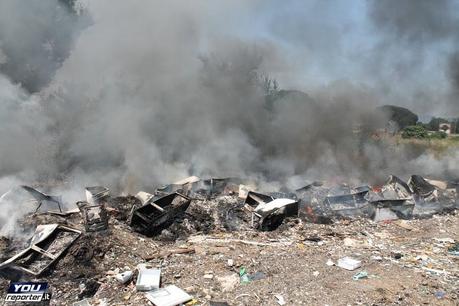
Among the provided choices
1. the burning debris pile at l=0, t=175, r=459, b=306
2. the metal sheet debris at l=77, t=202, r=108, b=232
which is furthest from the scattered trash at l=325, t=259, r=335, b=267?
the metal sheet debris at l=77, t=202, r=108, b=232

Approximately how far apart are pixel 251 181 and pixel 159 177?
116 inches

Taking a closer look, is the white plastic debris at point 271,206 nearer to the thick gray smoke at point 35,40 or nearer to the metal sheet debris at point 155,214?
the metal sheet debris at point 155,214

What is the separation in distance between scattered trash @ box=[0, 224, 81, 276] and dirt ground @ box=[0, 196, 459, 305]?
122 mm

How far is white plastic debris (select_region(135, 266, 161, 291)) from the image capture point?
14.5 feet

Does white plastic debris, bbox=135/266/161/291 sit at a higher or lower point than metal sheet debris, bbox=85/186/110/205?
lower

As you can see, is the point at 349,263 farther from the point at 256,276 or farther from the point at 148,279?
the point at 148,279

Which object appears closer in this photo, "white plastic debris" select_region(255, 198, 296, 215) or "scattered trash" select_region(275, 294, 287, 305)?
"scattered trash" select_region(275, 294, 287, 305)

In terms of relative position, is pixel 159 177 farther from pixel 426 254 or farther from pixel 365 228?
pixel 426 254

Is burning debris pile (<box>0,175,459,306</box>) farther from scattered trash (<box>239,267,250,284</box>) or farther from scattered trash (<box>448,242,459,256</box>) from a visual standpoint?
scattered trash (<box>448,242,459,256</box>)

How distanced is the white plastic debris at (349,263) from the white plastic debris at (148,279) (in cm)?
273

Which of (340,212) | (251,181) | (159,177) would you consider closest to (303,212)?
(340,212)

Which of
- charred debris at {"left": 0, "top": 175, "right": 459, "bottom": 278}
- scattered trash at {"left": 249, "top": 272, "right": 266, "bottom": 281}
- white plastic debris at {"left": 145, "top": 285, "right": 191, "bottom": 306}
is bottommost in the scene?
white plastic debris at {"left": 145, "top": 285, "right": 191, "bottom": 306}

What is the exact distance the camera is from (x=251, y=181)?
11.4 meters

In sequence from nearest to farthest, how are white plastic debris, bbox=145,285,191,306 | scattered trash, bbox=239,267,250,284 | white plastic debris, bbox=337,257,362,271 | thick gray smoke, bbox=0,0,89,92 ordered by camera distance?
white plastic debris, bbox=145,285,191,306 < scattered trash, bbox=239,267,250,284 < white plastic debris, bbox=337,257,362,271 < thick gray smoke, bbox=0,0,89,92
